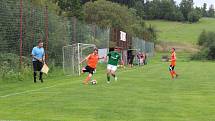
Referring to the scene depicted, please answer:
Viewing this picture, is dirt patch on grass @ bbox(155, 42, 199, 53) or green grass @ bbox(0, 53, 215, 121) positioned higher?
green grass @ bbox(0, 53, 215, 121)

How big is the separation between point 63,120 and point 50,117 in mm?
581

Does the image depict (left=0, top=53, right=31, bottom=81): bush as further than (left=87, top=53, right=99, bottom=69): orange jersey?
Yes

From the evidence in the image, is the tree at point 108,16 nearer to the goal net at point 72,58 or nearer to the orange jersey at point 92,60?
the goal net at point 72,58

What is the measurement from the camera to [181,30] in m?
149

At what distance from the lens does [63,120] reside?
41.1 feet

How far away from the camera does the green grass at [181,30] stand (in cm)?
13240

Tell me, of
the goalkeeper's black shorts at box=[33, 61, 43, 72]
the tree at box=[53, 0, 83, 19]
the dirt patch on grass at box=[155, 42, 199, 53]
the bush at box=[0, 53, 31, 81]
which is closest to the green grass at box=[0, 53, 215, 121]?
the goalkeeper's black shorts at box=[33, 61, 43, 72]

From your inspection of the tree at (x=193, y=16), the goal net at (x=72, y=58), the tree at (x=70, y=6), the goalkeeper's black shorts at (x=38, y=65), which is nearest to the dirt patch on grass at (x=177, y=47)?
the tree at (x=70, y=6)

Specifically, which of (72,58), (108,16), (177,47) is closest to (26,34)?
(72,58)

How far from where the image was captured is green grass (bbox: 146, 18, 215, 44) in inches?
5213

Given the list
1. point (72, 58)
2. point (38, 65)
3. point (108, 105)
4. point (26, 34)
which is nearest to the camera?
point (108, 105)

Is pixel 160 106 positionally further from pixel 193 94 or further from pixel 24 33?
pixel 24 33

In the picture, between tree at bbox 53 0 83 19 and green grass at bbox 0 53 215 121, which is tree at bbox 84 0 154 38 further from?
green grass at bbox 0 53 215 121

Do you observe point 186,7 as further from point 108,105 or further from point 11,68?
point 108,105
